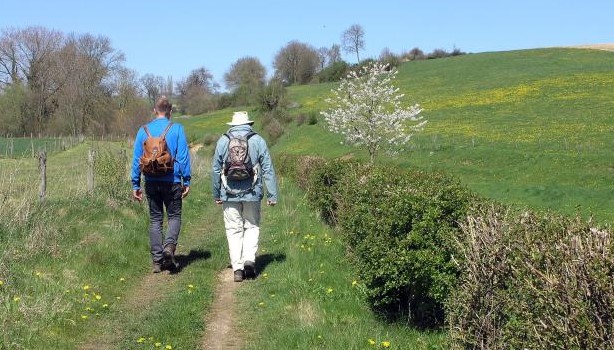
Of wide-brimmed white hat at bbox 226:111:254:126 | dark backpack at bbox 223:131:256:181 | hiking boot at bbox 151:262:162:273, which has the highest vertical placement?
wide-brimmed white hat at bbox 226:111:254:126

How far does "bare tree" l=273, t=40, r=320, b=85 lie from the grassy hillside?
2546cm

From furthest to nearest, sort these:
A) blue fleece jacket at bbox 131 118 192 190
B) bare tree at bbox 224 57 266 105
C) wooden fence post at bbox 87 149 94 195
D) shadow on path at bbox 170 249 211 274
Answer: bare tree at bbox 224 57 266 105
wooden fence post at bbox 87 149 94 195
shadow on path at bbox 170 249 211 274
blue fleece jacket at bbox 131 118 192 190

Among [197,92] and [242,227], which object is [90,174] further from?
[197,92]

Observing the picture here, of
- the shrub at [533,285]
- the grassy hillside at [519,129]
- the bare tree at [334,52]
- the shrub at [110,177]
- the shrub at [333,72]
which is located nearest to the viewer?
the shrub at [533,285]

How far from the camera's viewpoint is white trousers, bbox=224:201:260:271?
316 inches

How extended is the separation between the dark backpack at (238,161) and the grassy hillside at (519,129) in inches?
151

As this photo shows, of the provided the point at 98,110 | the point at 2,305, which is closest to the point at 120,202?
the point at 2,305

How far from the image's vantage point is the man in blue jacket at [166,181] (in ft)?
26.3

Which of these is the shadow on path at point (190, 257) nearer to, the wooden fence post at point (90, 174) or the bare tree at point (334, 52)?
the wooden fence post at point (90, 174)

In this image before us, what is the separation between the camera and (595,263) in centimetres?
299

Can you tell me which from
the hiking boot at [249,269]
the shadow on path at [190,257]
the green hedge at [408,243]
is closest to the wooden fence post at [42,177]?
the shadow on path at [190,257]

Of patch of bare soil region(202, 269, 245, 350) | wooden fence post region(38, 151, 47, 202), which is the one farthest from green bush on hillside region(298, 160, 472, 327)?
wooden fence post region(38, 151, 47, 202)

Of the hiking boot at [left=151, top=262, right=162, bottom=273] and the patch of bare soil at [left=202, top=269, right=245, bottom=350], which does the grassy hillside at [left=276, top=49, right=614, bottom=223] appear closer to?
the patch of bare soil at [left=202, top=269, right=245, bottom=350]

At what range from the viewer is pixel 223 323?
20.1ft
